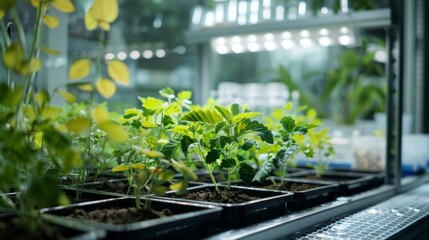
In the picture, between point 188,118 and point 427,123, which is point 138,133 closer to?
point 188,118

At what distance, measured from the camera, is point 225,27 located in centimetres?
238

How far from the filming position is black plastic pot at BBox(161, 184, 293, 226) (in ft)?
3.62

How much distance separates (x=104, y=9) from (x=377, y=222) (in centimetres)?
94

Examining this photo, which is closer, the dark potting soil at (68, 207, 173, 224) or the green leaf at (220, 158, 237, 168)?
the dark potting soil at (68, 207, 173, 224)

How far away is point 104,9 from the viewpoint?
0.91 m

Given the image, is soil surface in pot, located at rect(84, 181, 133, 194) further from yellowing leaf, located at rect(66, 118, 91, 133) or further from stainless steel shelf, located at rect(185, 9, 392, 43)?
→ stainless steel shelf, located at rect(185, 9, 392, 43)

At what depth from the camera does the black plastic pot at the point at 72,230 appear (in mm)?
732

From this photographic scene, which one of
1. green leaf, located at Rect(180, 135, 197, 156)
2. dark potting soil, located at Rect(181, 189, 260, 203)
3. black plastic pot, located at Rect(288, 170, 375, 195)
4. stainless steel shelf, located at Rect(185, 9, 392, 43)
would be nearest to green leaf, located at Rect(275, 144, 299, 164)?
dark potting soil, located at Rect(181, 189, 260, 203)

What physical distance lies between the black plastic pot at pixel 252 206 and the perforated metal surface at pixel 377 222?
95 millimetres

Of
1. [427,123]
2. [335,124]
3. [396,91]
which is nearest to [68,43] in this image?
[396,91]

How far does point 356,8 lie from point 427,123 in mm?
1969

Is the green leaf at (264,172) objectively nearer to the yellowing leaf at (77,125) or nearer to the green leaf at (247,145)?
the green leaf at (247,145)

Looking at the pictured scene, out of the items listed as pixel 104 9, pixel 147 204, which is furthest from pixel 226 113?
pixel 104 9

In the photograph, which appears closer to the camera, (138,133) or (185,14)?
(138,133)
